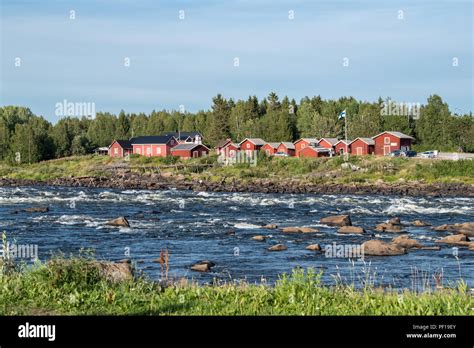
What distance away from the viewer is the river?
851 inches

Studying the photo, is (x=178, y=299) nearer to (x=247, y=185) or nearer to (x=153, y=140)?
(x=247, y=185)

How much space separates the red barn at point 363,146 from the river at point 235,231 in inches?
1282

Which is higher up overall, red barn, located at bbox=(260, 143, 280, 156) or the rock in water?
red barn, located at bbox=(260, 143, 280, 156)

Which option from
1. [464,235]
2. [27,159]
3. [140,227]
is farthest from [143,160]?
[464,235]

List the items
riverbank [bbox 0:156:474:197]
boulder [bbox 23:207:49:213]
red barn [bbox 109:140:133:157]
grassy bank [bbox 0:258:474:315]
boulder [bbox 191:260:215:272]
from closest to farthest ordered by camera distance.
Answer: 1. grassy bank [bbox 0:258:474:315]
2. boulder [bbox 191:260:215:272]
3. boulder [bbox 23:207:49:213]
4. riverbank [bbox 0:156:474:197]
5. red barn [bbox 109:140:133:157]

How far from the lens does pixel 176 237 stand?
102ft

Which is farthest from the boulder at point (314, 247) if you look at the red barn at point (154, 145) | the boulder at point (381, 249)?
the red barn at point (154, 145)

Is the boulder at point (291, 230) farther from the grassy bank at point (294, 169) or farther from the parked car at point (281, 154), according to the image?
the parked car at point (281, 154)

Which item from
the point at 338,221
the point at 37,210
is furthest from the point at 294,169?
the point at 338,221

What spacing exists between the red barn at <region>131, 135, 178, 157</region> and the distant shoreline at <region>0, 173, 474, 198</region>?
1778 cm

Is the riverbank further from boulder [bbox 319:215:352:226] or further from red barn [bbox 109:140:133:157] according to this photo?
boulder [bbox 319:215:352:226]

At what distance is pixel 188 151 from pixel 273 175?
76.6 ft

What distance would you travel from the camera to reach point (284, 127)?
104 metres

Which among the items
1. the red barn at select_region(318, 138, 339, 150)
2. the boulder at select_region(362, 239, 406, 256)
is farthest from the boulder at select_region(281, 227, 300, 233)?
the red barn at select_region(318, 138, 339, 150)
